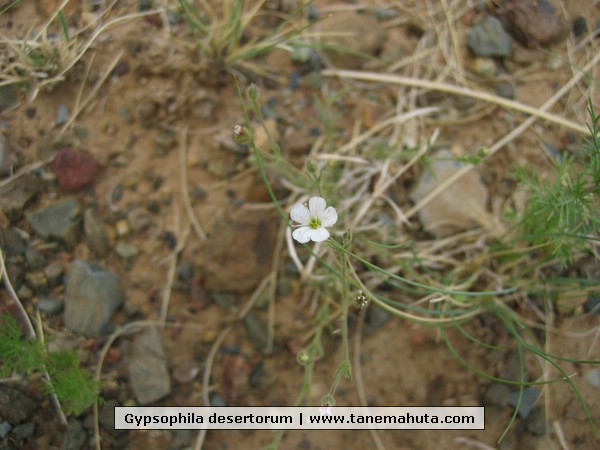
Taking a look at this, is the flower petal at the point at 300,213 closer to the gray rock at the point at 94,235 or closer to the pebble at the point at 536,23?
the gray rock at the point at 94,235

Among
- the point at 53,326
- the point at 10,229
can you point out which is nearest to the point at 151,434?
the point at 53,326

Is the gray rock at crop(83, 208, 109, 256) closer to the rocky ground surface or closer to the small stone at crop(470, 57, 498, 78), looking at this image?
the rocky ground surface

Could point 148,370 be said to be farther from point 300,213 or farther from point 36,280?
point 300,213

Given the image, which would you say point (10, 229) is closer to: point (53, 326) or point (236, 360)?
point (53, 326)

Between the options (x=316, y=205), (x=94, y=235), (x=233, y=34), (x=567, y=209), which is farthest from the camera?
(x=233, y=34)

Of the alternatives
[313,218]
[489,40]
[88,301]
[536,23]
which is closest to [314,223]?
[313,218]

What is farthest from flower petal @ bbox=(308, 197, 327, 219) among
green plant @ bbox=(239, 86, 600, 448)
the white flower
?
green plant @ bbox=(239, 86, 600, 448)
